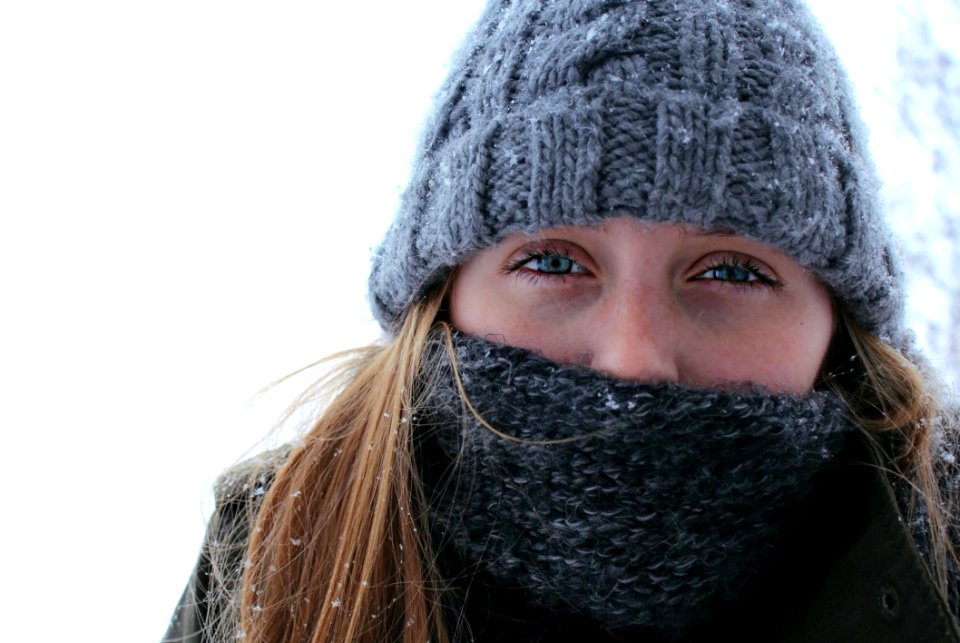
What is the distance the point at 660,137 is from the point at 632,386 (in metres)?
0.39

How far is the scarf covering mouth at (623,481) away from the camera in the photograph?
123 centimetres

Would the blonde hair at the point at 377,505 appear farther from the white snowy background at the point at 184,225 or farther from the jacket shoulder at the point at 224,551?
the white snowy background at the point at 184,225

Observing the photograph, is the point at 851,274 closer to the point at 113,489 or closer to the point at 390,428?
the point at 390,428

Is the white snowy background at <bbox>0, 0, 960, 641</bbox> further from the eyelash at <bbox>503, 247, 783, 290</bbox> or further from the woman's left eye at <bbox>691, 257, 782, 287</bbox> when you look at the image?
the woman's left eye at <bbox>691, 257, 782, 287</bbox>

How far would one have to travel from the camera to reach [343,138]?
5691 mm

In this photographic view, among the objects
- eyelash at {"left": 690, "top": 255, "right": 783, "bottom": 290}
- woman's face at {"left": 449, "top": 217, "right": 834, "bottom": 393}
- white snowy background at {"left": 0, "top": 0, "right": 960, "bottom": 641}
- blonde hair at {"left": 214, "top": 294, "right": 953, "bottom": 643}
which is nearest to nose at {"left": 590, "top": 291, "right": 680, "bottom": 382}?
woman's face at {"left": 449, "top": 217, "right": 834, "bottom": 393}

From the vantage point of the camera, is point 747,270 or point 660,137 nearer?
point 660,137

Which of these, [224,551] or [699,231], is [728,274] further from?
[224,551]

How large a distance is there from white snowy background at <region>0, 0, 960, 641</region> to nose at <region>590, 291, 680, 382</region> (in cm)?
62

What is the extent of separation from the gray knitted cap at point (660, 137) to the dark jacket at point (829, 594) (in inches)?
13.7

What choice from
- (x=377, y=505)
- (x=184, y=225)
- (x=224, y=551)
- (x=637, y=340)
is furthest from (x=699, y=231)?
(x=184, y=225)

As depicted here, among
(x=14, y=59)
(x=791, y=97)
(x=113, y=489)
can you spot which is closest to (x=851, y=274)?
(x=791, y=97)

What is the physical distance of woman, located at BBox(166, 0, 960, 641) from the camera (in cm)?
124

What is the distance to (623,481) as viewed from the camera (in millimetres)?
1238
